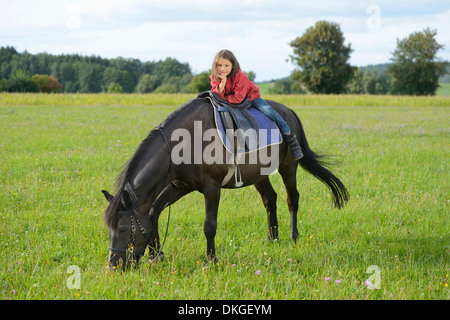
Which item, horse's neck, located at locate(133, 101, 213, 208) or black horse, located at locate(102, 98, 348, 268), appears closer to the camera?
black horse, located at locate(102, 98, 348, 268)

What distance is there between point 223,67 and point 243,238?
256 cm

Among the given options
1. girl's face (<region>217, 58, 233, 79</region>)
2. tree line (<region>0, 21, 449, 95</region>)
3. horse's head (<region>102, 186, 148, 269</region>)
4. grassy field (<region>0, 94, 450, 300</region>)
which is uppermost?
tree line (<region>0, 21, 449, 95</region>)

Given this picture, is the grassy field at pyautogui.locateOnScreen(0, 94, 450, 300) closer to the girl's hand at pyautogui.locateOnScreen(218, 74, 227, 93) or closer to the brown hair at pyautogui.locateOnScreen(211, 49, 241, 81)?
the girl's hand at pyautogui.locateOnScreen(218, 74, 227, 93)

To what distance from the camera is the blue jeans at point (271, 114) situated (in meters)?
5.46

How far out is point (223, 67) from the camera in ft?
16.5

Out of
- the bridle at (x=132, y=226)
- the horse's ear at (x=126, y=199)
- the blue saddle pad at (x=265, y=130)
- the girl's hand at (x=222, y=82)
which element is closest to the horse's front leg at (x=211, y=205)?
the blue saddle pad at (x=265, y=130)

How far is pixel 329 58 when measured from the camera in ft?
227

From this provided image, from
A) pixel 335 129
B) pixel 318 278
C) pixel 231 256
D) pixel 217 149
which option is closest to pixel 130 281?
pixel 231 256

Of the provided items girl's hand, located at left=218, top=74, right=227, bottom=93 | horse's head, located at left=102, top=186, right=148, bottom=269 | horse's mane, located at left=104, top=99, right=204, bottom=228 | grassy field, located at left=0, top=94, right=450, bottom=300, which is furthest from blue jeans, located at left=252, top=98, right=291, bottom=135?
horse's head, located at left=102, top=186, right=148, bottom=269

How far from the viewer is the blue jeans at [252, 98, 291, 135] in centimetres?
546

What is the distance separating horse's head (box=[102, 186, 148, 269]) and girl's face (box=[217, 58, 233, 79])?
6.86 feet

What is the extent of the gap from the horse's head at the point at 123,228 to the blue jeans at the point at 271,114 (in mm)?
2392

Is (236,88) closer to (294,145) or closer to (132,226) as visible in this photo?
(294,145)

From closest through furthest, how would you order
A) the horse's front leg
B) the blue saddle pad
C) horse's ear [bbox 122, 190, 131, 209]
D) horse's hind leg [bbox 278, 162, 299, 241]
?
horse's ear [bbox 122, 190, 131, 209] < the horse's front leg < the blue saddle pad < horse's hind leg [bbox 278, 162, 299, 241]
